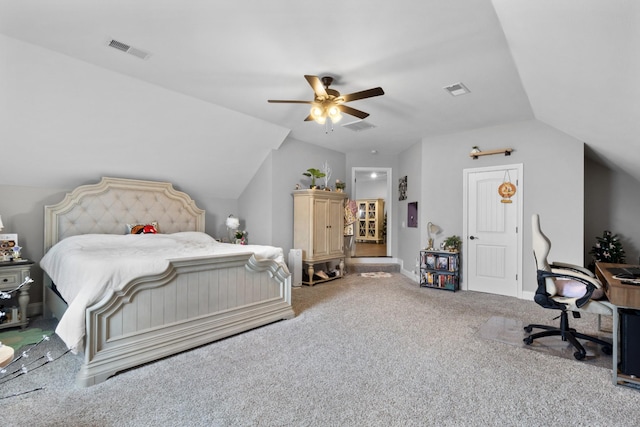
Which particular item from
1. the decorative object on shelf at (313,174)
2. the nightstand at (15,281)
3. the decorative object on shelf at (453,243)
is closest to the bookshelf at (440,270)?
the decorative object on shelf at (453,243)

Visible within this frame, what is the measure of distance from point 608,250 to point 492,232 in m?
1.50

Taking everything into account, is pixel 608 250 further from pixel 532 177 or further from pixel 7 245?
pixel 7 245

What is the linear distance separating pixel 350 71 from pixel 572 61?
1777mm

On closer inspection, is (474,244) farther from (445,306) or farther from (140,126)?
(140,126)

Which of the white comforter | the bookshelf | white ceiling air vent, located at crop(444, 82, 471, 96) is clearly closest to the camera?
the white comforter

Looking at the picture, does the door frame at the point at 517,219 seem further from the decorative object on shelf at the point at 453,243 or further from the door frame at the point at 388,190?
the door frame at the point at 388,190

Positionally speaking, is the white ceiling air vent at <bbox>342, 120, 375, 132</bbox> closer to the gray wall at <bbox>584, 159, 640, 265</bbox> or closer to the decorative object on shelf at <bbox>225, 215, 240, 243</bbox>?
the decorative object on shelf at <bbox>225, 215, 240, 243</bbox>

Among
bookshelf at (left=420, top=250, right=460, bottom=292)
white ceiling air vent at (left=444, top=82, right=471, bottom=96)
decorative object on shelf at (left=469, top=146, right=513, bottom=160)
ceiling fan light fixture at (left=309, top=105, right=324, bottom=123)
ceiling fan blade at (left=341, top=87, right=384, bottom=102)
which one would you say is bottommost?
bookshelf at (left=420, top=250, right=460, bottom=292)

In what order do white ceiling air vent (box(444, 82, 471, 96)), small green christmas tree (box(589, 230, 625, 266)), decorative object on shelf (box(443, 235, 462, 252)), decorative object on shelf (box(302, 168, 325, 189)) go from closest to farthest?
white ceiling air vent (box(444, 82, 471, 96)) → small green christmas tree (box(589, 230, 625, 266)) → decorative object on shelf (box(443, 235, 462, 252)) → decorative object on shelf (box(302, 168, 325, 189))

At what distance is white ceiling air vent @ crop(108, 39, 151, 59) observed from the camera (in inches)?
107

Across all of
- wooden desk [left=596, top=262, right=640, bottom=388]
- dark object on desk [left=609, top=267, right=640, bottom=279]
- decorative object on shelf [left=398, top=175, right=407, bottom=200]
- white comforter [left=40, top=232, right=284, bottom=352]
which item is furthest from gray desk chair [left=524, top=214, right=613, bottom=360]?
decorative object on shelf [left=398, top=175, right=407, bottom=200]

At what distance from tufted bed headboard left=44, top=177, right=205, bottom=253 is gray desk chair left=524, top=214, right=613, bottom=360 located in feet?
14.4

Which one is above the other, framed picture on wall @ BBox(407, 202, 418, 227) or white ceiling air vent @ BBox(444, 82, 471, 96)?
white ceiling air vent @ BBox(444, 82, 471, 96)

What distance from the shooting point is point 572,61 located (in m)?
2.38
